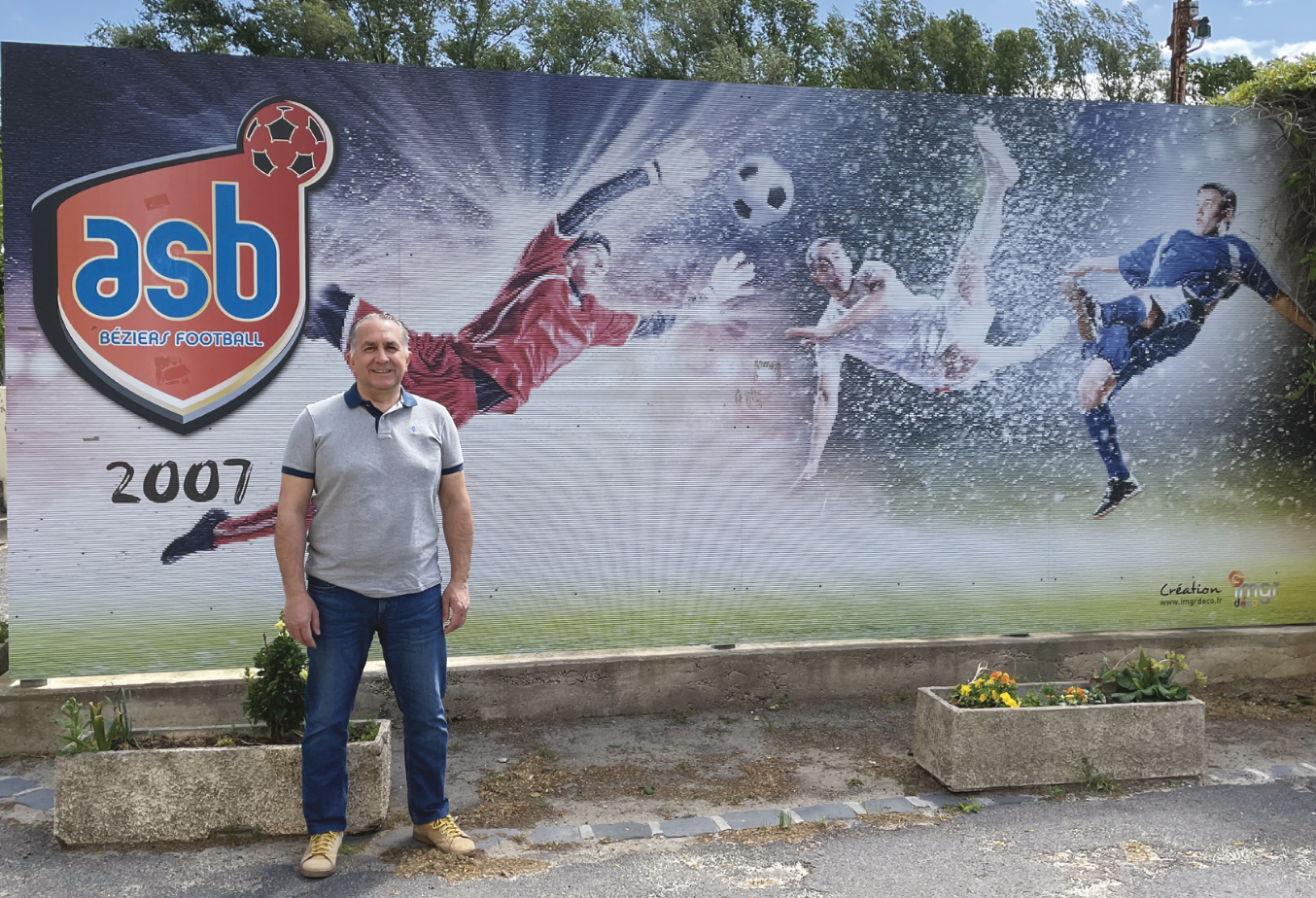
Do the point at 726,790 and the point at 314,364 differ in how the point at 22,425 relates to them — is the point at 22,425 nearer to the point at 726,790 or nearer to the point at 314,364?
the point at 314,364

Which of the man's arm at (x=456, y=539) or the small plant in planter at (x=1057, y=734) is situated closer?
the man's arm at (x=456, y=539)

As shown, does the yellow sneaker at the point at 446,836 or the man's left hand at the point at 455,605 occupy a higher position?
the man's left hand at the point at 455,605

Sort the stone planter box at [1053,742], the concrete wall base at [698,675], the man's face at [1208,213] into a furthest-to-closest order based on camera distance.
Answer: the man's face at [1208,213]
the concrete wall base at [698,675]
the stone planter box at [1053,742]

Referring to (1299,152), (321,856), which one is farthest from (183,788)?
(1299,152)

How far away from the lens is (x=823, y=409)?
20.2 feet

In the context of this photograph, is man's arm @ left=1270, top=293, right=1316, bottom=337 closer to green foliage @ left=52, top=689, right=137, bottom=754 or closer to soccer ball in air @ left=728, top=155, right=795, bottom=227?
soccer ball in air @ left=728, top=155, right=795, bottom=227

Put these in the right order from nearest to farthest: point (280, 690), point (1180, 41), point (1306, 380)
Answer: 1. point (280, 690)
2. point (1306, 380)
3. point (1180, 41)

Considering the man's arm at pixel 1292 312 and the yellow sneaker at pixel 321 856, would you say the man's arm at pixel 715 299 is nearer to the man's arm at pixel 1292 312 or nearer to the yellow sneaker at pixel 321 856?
the yellow sneaker at pixel 321 856

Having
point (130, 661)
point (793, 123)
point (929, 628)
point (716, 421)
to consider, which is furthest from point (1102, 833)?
point (130, 661)

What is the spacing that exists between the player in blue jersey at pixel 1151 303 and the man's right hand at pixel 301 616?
181 inches

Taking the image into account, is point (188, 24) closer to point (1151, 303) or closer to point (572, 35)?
point (572, 35)

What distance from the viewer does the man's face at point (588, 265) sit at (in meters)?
5.83

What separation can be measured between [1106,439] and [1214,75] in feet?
122

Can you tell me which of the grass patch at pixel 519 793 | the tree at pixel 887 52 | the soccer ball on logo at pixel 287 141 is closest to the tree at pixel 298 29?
the tree at pixel 887 52
